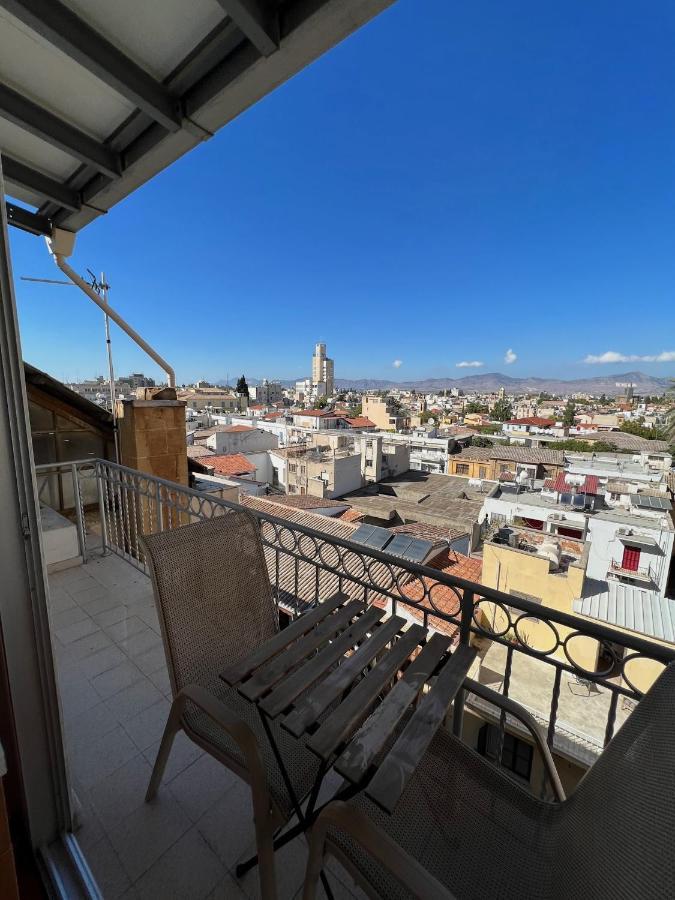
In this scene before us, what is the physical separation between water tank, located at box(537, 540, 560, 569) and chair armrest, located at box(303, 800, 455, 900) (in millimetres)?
8956

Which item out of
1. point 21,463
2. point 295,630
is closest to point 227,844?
point 295,630

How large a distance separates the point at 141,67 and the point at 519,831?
349cm

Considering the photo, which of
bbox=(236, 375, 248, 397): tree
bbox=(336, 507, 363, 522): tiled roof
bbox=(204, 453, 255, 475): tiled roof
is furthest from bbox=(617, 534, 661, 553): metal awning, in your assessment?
bbox=(236, 375, 248, 397): tree

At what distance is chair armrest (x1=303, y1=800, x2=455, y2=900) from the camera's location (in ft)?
2.40

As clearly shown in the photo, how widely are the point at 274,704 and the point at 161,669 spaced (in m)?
1.63

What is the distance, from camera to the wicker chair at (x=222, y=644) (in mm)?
1115

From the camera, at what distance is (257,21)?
1415 millimetres

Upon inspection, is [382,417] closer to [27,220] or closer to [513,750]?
[513,750]

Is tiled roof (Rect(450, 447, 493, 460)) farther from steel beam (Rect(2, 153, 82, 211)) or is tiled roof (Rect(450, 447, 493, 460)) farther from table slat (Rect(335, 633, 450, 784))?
table slat (Rect(335, 633, 450, 784))

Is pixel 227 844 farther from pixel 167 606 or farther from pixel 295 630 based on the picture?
pixel 167 606

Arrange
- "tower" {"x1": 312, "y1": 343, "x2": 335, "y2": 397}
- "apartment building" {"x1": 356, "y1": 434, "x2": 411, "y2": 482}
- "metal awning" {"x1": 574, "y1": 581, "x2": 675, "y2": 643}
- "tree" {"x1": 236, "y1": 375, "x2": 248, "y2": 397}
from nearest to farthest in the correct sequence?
"metal awning" {"x1": 574, "y1": 581, "x2": 675, "y2": 643} < "apartment building" {"x1": 356, "y1": 434, "x2": 411, "y2": 482} < "tree" {"x1": 236, "y1": 375, "x2": 248, "y2": 397} < "tower" {"x1": 312, "y1": 343, "x2": 335, "y2": 397}

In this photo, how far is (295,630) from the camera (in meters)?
1.52

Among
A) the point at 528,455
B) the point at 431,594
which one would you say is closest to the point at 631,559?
the point at 431,594

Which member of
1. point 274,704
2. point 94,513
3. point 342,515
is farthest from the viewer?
point 342,515
